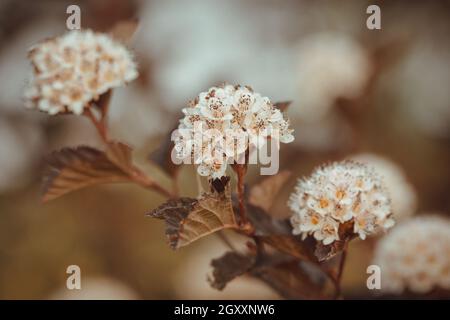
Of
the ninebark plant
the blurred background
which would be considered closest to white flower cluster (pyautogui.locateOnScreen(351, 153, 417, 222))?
the blurred background

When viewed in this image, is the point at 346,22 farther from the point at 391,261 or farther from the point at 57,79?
the point at 57,79

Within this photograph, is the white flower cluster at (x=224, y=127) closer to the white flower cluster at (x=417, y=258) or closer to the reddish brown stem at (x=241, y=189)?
the reddish brown stem at (x=241, y=189)

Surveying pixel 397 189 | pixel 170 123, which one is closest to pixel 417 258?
pixel 397 189

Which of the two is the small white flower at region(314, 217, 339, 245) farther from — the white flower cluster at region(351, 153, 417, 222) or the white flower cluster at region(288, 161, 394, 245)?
the white flower cluster at region(351, 153, 417, 222)

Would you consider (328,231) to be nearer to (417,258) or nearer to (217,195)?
(217,195)

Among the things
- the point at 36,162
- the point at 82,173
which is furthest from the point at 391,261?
the point at 36,162
